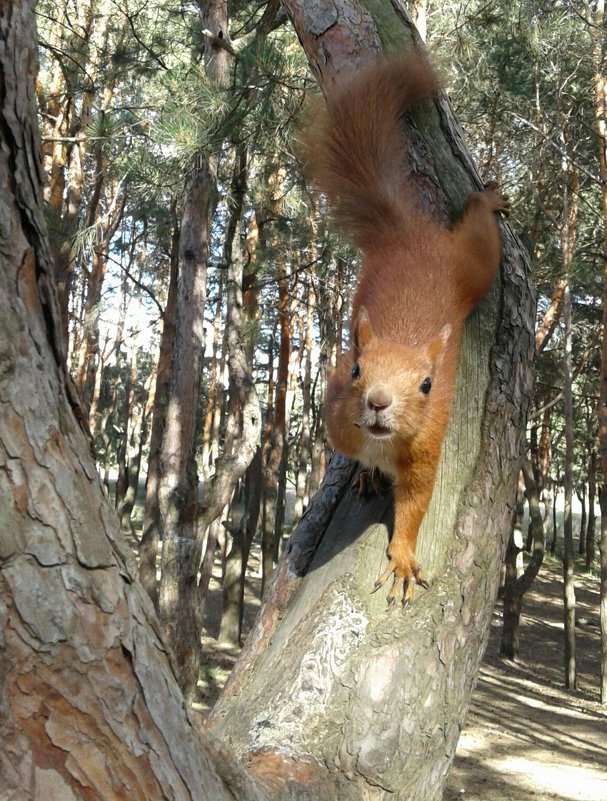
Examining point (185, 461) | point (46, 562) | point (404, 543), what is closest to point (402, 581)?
point (404, 543)

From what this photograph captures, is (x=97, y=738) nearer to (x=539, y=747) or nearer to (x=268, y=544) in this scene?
(x=539, y=747)

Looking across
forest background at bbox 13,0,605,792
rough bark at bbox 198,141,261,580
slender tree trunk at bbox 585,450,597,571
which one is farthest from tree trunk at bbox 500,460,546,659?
rough bark at bbox 198,141,261,580

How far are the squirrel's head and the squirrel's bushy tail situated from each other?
376mm

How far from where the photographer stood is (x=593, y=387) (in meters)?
24.3

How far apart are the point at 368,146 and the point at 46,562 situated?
230cm

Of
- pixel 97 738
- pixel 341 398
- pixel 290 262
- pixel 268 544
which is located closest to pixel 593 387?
pixel 268 544

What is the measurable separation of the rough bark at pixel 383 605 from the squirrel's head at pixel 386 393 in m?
0.23

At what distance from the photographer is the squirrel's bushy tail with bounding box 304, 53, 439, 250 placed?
2.71m

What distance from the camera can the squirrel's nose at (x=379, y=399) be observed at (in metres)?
2.96

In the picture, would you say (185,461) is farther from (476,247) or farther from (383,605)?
(383,605)

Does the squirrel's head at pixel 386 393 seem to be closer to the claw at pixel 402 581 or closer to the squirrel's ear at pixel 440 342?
the squirrel's ear at pixel 440 342

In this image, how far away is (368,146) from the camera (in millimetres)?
3051

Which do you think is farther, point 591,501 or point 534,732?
point 591,501

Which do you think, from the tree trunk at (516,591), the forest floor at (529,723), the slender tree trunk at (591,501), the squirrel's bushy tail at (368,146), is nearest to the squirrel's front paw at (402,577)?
the squirrel's bushy tail at (368,146)
